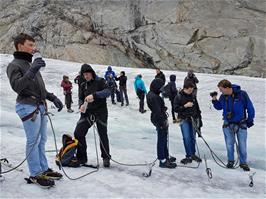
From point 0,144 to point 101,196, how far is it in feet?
12.1

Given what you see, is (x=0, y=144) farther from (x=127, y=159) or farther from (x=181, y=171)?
(x=181, y=171)

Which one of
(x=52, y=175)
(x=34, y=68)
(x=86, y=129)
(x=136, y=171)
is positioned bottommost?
(x=136, y=171)

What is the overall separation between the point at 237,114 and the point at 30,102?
4.15 m

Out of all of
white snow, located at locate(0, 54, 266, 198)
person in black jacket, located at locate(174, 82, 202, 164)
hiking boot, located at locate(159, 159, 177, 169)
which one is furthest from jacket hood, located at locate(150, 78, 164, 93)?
white snow, located at locate(0, 54, 266, 198)

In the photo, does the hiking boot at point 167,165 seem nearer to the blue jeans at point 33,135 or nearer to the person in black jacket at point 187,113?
the person in black jacket at point 187,113

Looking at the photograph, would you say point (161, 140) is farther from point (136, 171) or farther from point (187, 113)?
point (187, 113)

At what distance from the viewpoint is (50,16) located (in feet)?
146

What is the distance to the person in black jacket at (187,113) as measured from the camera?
810 centimetres

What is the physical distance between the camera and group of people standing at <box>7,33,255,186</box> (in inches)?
215

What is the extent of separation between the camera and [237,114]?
779cm

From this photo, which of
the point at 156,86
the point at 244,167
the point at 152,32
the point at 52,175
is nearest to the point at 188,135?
the point at 244,167

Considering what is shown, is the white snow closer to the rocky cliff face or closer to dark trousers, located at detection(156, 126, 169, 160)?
dark trousers, located at detection(156, 126, 169, 160)


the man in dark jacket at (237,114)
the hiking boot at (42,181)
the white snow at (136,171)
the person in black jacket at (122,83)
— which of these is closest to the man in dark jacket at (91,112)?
the white snow at (136,171)

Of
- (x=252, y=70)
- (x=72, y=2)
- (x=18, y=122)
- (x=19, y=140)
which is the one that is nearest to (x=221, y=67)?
(x=252, y=70)
